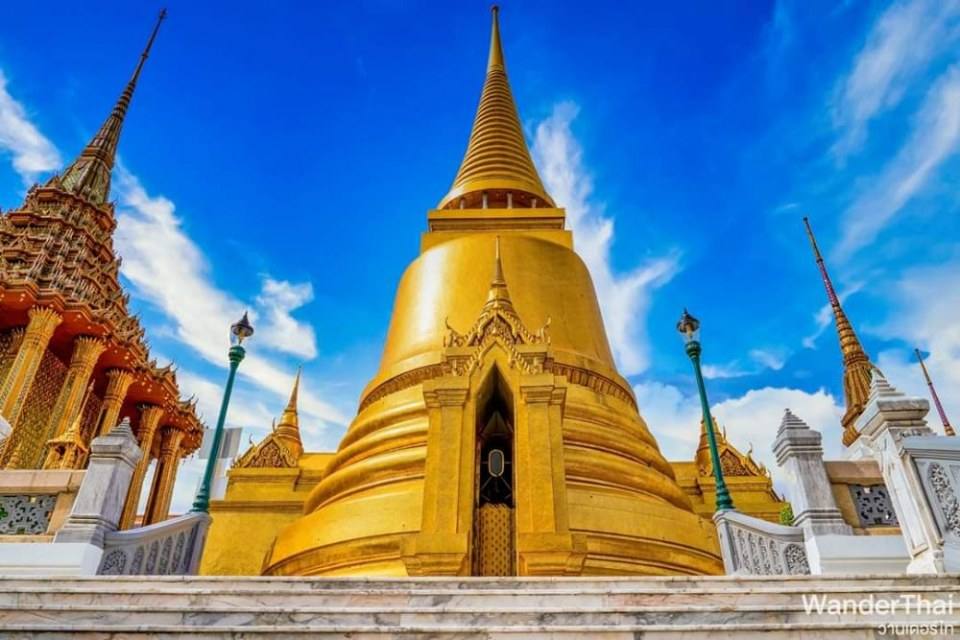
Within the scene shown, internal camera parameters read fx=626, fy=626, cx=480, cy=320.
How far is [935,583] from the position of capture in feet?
13.2

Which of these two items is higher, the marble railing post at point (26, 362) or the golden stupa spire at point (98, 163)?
the golden stupa spire at point (98, 163)

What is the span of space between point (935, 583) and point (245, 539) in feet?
36.7

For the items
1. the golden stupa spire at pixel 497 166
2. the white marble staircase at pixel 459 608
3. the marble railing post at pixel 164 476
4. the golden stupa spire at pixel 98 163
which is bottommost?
the white marble staircase at pixel 459 608

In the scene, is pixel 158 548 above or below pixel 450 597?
above

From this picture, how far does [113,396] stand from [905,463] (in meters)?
24.0

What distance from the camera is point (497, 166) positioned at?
678 inches

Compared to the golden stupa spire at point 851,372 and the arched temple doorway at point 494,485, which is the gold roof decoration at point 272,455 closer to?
the arched temple doorway at point 494,485

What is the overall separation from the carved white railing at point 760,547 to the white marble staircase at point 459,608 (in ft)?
7.12

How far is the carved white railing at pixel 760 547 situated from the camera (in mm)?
6094

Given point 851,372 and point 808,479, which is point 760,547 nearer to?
point 808,479

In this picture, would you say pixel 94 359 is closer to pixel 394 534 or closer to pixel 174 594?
pixel 394 534

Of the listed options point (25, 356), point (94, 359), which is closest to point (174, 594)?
point (25, 356)

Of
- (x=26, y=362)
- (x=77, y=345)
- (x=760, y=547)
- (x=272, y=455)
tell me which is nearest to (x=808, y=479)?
(x=760, y=547)

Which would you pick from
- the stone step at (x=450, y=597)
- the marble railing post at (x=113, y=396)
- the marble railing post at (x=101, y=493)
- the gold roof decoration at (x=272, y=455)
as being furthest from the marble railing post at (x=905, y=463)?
the marble railing post at (x=113, y=396)
